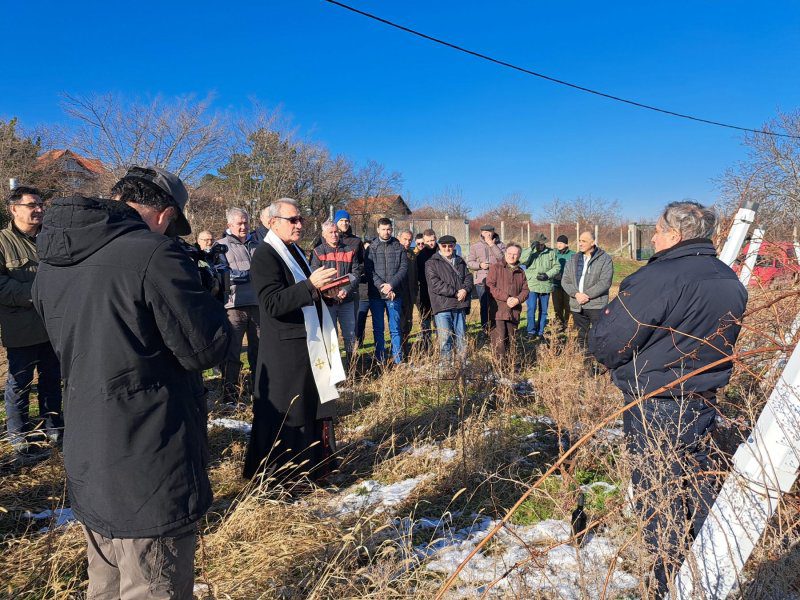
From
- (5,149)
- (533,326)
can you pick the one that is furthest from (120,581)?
(5,149)

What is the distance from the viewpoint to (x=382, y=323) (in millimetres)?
6984

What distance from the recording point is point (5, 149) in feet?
60.7

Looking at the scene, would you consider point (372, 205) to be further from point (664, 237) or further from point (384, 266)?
point (664, 237)

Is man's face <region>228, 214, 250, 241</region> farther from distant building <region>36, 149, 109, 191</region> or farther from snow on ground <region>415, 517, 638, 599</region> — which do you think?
distant building <region>36, 149, 109, 191</region>

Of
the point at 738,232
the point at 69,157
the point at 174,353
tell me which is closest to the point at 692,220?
the point at 738,232

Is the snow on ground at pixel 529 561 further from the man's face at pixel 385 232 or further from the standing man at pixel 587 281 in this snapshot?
the man's face at pixel 385 232

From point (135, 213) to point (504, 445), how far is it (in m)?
3.21

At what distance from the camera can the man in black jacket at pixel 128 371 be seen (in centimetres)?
161

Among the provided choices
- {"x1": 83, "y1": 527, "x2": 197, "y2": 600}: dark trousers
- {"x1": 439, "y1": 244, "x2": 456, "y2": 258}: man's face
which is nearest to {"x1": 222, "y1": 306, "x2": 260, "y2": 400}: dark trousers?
{"x1": 439, "y1": 244, "x2": 456, "y2": 258}: man's face

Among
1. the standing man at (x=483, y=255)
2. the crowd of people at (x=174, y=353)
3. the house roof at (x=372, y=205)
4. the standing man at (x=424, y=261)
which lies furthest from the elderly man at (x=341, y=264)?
the house roof at (x=372, y=205)

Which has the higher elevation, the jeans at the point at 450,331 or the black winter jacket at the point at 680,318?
the black winter jacket at the point at 680,318

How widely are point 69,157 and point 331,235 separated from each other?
18.8 m

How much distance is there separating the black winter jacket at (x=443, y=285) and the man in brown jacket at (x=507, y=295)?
1.38ft

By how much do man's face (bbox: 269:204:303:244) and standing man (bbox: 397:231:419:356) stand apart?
3577 mm
